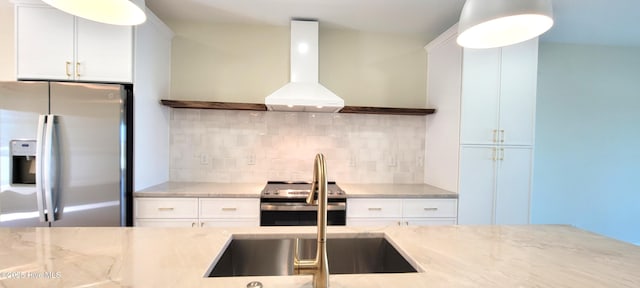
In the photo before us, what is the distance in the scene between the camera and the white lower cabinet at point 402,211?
7.19 ft

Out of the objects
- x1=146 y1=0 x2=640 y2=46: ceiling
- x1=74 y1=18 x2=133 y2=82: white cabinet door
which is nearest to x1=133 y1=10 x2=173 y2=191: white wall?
x1=74 y1=18 x2=133 y2=82: white cabinet door

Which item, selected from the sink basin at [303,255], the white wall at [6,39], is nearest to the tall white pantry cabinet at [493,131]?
the sink basin at [303,255]

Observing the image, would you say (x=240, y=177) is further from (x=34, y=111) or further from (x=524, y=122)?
(x=524, y=122)

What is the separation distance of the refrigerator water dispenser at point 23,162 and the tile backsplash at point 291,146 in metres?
0.95

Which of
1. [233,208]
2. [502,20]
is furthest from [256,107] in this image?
[502,20]

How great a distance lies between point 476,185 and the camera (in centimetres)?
224

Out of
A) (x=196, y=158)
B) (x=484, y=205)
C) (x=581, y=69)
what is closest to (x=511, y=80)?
(x=484, y=205)

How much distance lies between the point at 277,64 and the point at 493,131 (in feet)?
7.06

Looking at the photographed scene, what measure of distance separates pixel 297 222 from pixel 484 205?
1638 millimetres

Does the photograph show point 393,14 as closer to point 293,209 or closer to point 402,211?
point 402,211

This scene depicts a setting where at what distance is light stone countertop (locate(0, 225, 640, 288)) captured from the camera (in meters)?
0.74

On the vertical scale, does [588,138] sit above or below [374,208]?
above

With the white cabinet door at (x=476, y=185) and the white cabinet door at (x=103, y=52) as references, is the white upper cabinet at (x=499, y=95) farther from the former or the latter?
the white cabinet door at (x=103, y=52)

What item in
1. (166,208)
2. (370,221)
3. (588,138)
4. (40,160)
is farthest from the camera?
(588,138)
